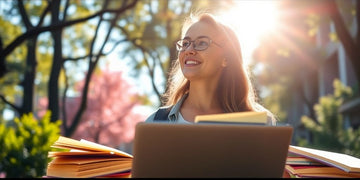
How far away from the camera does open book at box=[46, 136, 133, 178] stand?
63.4 inches

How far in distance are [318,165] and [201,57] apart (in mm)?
827

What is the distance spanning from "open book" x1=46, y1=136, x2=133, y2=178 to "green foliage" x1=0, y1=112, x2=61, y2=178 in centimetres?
12

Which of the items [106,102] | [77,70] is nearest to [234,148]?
[77,70]

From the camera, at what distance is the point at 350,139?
1397cm

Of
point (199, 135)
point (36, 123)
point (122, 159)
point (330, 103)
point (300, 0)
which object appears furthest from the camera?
point (330, 103)

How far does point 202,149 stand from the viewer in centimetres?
138

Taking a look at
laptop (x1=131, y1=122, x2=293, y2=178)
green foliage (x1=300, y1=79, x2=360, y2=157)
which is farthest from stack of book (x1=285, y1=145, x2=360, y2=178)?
green foliage (x1=300, y1=79, x2=360, y2=157)

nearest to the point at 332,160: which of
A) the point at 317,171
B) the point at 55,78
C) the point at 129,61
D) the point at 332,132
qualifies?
the point at 317,171

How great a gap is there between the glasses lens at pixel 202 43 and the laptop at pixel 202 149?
1.09 meters

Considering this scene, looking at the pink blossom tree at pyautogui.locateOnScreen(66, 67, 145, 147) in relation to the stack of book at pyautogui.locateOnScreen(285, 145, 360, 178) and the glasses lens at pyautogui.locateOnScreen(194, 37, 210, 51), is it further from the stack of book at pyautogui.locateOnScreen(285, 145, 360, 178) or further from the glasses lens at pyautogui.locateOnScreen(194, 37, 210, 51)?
the stack of book at pyautogui.locateOnScreen(285, 145, 360, 178)

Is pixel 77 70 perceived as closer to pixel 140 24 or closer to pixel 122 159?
pixel 140 24

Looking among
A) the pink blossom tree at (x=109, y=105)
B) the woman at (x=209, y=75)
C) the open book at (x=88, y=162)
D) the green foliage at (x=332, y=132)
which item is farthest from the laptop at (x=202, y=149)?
the pink blossom tree at (x=109, y=105)

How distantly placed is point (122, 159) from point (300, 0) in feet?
29.5

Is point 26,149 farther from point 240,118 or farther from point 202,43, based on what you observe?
point 240,118
